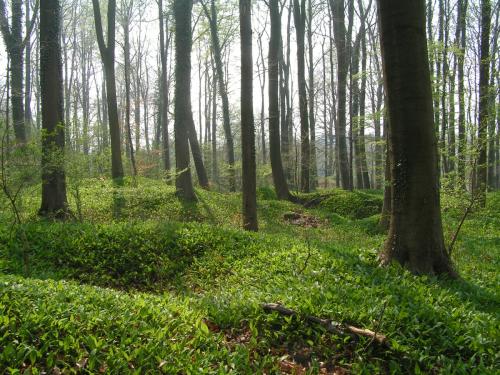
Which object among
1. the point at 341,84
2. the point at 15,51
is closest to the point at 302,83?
the point at 341,84

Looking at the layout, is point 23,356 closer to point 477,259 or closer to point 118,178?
point 477,259

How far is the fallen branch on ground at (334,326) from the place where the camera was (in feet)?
11.5

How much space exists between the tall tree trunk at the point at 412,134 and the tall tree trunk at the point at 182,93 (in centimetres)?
808

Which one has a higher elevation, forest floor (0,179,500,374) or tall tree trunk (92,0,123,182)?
tall tree trunk (92,0,123,182)

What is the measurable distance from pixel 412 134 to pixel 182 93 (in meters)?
8.96

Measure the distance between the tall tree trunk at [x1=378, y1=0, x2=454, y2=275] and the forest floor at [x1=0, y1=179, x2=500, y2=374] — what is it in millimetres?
422

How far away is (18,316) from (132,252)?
10.8ft

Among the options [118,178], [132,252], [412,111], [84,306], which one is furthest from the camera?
[118,178]

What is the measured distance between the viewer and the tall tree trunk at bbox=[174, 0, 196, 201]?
12.1m

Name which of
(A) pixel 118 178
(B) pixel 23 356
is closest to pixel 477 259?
(B) pixel 23 356

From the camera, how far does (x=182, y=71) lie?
486 inches

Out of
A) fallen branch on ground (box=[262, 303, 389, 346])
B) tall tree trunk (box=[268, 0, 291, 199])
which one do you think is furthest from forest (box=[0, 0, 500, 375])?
tall tree trunk (box=[268, 0, 291, 199])

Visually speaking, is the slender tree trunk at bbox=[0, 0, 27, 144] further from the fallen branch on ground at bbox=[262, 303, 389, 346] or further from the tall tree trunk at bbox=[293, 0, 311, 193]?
the fallen branch on ground at bbox=[262, 303, 389, 346]

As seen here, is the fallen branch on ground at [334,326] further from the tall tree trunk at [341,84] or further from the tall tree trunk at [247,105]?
the tall tree trunk at [341,84]
